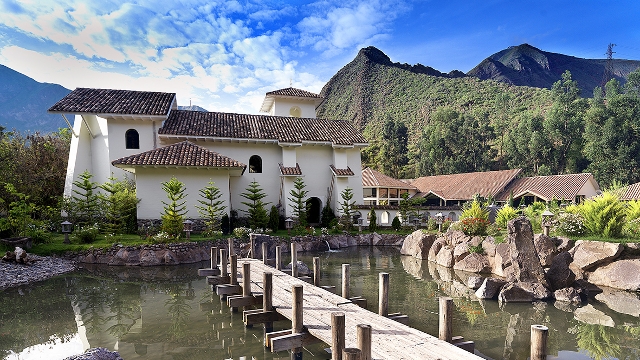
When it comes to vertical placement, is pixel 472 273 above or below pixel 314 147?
below

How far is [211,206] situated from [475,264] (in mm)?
12380

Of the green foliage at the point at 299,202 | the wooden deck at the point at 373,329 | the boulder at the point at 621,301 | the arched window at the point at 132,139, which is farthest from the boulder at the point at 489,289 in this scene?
the arched window at the point at 132,139

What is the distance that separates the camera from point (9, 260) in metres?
12.7

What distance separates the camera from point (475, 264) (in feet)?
45.8

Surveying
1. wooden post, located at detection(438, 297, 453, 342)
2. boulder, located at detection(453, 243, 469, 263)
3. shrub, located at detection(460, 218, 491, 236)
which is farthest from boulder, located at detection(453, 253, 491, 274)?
wooden post, located at detection(438, 297, 453, 342)

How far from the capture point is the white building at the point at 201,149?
18.1 m

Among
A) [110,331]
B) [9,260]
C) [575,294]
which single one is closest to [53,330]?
[110,331]

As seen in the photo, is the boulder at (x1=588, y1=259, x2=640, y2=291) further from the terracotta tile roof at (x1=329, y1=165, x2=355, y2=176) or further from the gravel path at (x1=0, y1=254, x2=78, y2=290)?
the gravel path at (x1=0, y1=254, x2=78, y2=290)

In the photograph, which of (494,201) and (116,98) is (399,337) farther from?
(494,201)

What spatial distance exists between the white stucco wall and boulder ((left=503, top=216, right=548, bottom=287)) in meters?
13.9

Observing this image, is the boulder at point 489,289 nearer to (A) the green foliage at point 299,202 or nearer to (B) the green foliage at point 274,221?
Answer: (B) the green foliage at point 274,221

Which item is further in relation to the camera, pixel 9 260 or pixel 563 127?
pixel 563 127

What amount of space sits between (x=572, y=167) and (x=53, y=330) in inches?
1753

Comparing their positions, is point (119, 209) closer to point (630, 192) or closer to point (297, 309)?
point (297, 309)
